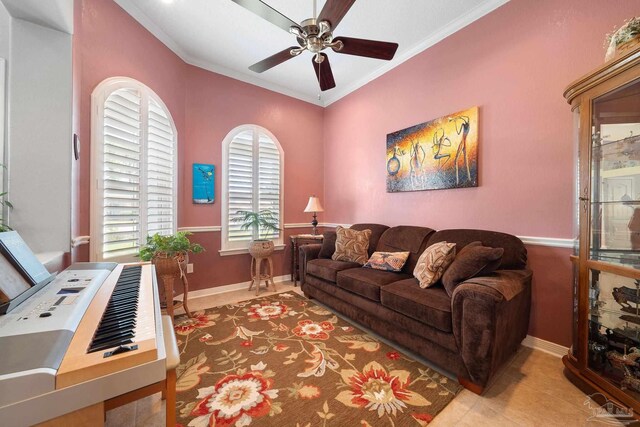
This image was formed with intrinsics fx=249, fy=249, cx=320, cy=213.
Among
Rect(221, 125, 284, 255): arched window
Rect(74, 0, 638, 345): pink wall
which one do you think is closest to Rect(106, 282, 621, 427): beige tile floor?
Rect(74, 0, 638, 345): pink wall

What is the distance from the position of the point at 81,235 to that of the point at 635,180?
12.7 feet

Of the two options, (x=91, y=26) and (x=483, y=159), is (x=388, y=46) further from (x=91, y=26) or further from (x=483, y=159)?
(x=91, y=26)

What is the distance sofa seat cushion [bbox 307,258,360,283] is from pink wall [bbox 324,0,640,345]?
1022 mm

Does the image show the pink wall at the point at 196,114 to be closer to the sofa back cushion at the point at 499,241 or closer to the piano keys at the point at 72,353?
the piano keys at the point at 72,353

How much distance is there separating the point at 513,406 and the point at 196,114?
420 centimetres

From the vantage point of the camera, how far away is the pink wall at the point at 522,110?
1.97 m

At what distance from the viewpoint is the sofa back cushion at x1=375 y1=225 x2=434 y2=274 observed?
2656 mm

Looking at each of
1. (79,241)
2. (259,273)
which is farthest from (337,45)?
(259,273)

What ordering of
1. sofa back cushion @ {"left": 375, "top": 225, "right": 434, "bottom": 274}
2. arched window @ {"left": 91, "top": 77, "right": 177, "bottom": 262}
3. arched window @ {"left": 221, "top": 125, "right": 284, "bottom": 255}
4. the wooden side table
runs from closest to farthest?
arched window @ {"left": 91, "top": 77, "right": 177, "bottom": 262}
sofa back cushion @ {"left": 375, "top": 225, "right": 434, "bottom": 274}
arched window @ {"left": 221, "top": 125, "right": 284, "bottom": 255}
the wooden side table

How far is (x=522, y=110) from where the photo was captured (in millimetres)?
2209

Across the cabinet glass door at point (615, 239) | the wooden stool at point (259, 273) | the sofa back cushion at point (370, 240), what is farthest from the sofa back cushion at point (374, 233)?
the cabinet glass door at point (615, 239)

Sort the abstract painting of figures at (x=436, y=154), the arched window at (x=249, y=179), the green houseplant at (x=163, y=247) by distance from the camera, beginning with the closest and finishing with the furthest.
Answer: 1. the green houseplant at (x=163, y=247)
2. the abstract painting of figures at (x=436, y=154)
3. the arched window at (x=249, y=179)

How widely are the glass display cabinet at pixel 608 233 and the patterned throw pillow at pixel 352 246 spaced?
1.84 metres

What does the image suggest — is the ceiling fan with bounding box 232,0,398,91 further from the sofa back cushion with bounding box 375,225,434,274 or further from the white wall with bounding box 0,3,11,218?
the sofa back cushion with bounding box 375,225,434,274
